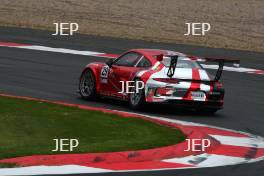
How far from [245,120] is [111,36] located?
1504 centimetres

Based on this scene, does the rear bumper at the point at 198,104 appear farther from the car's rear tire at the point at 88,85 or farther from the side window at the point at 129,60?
the car's rear tire at the point at 88,85

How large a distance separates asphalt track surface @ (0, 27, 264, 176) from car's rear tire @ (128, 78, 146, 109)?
8.1 inches

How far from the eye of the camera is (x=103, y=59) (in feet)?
88.9

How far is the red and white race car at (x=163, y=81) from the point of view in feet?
59.1

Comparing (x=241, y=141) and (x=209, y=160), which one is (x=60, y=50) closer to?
(x=241, y=141)

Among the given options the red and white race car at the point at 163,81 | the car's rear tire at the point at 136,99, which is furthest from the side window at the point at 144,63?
the car's rear tire at the point at 136,99

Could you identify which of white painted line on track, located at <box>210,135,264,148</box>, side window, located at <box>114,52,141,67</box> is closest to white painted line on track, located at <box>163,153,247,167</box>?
white painted line on track, located at <box>210,135,264,148</box>

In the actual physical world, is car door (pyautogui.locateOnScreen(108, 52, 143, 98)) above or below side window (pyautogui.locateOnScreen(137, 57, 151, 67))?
below

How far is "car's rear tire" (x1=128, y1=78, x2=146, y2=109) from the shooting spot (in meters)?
18.0

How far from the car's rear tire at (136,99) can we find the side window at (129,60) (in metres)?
0.74

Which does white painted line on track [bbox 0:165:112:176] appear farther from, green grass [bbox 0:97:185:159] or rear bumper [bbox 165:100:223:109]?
rear bumper [bbox 165:100:223:109]

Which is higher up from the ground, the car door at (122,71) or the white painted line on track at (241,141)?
the car door at (122,71)

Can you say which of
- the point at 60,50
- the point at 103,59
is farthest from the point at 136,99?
the point at 60,50

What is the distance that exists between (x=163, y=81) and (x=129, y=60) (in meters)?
1.34
